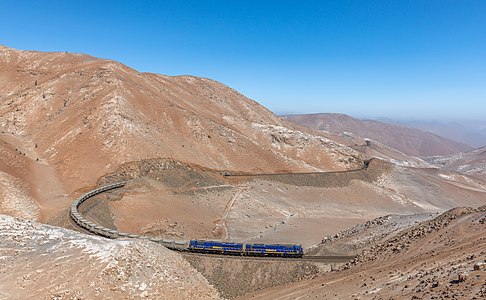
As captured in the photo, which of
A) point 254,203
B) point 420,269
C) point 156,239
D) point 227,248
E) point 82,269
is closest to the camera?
point 82,269

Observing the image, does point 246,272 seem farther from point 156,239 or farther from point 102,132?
point 102,132

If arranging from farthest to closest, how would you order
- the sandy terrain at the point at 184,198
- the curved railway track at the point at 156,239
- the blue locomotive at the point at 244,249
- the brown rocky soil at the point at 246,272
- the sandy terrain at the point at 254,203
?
the sandy terrain at the point at 254,203, the blue locomotive at the point at 244,249, the curved railway track at the point at 156,239, the brown rocky soil at the point at 246,272, the sandy terrain at the point at 184,198

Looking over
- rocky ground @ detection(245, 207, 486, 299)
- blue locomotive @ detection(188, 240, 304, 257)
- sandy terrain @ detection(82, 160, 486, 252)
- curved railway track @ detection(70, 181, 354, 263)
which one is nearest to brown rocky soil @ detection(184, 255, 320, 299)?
curved railway track @ detection(70, 181, 354, 263)

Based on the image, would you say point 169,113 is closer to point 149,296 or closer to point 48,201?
point 48,201

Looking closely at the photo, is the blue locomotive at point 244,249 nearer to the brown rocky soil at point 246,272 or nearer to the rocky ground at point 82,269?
the brown rocky soil at point 246,272

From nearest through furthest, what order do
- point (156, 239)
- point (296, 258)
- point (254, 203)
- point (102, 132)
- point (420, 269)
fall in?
point (420, 269) → point (296, 258) → point (156, 239) → point (254, 203) → point (102, 132)

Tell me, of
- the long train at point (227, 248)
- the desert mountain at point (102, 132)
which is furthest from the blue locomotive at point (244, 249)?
the desert mountain at point (102, 132)

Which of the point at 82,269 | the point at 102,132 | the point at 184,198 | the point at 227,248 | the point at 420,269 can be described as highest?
the point at 102,132

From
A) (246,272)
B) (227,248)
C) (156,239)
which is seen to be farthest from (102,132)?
(246,272)

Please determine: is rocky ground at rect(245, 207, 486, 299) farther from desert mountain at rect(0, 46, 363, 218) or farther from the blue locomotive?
desert mountain at rect(0, 46, 363, 218)
